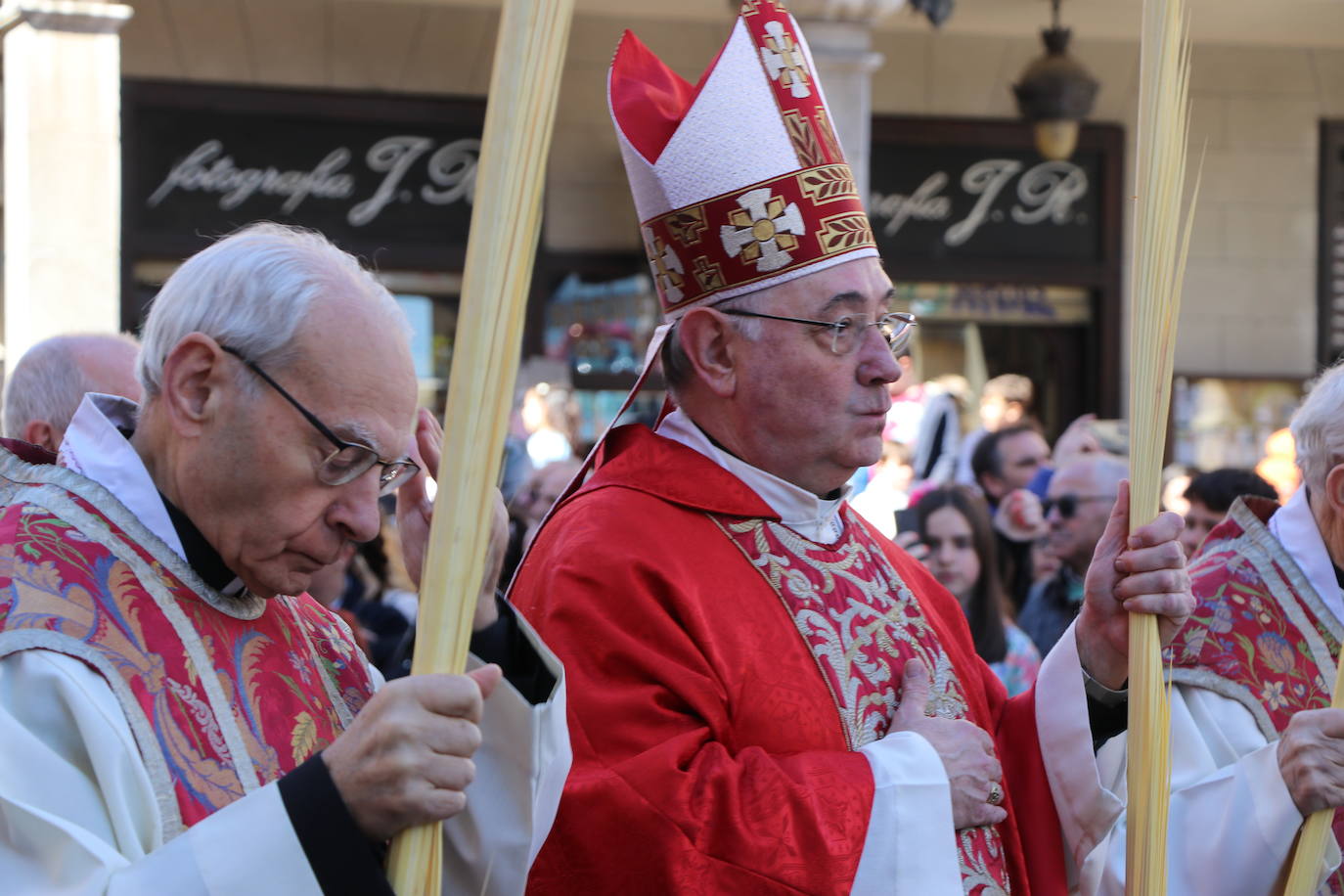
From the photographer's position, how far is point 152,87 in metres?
8.80

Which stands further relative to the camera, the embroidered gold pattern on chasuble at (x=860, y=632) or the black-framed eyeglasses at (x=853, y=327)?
the black-framed eyeglasses at (x=853, y=327)

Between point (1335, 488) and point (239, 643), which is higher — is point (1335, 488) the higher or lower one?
the higher one

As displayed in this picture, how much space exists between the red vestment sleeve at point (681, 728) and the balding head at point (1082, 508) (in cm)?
262

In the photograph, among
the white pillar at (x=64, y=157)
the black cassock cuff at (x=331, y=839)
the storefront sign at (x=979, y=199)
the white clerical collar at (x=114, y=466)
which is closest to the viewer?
the black cassock cuff at (x=331, y=839)

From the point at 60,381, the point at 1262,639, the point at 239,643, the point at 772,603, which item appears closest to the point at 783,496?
the point at 772,603

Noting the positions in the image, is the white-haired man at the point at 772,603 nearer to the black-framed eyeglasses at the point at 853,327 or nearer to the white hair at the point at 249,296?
the black-framed eyeglasses at the point at 853,327

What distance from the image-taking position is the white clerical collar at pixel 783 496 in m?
2.58

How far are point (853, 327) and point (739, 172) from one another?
1.06 feet

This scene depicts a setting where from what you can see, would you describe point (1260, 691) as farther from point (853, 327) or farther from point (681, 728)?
point (681, 728)

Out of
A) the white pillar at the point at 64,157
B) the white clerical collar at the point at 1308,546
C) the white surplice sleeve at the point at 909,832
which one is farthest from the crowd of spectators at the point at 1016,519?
the white pillar at the point at 64,157

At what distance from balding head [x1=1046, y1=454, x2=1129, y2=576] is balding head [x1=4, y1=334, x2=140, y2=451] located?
279cm

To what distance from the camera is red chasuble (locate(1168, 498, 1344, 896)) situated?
271cm

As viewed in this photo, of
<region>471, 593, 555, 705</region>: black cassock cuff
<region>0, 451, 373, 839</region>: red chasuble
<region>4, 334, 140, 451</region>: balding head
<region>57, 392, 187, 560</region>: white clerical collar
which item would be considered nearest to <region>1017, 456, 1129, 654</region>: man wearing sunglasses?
<region>4, 334, 140, 451</region>: balding head

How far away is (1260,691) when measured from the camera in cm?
271
